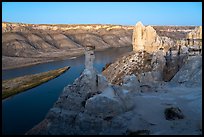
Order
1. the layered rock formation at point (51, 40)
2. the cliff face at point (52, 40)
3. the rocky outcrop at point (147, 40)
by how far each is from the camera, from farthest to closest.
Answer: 1. the layered rock formation at point (51, 40)
2. the cliff face at point (52, 40)
3. the rocky outcrop at point (147, 40)

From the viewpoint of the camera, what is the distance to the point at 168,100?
848 inches

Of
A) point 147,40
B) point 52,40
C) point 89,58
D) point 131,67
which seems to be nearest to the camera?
point 89,58

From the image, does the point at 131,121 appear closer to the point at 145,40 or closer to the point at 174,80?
the point at 174,80

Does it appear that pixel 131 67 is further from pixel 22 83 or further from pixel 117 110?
pixel 117 110

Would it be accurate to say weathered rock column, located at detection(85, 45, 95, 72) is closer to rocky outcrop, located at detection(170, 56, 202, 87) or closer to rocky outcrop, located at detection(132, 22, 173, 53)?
rocky outcrop, located at detection(170, 56, 202, 87)

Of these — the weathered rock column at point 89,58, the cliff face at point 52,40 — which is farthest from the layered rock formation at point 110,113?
the cliff face at point 52,40

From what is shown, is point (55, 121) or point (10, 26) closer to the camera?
point (55, 121)

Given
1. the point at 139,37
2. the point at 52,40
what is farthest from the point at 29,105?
the point at 52,40

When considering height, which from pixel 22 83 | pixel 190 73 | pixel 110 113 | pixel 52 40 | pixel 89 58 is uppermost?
pixel 89 58

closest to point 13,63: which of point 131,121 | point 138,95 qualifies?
point 138,95

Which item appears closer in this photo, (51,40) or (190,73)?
(190,73)

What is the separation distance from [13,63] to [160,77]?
35584mm

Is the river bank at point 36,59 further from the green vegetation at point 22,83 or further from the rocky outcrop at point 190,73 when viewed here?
the rocky outcrop at point 190,73

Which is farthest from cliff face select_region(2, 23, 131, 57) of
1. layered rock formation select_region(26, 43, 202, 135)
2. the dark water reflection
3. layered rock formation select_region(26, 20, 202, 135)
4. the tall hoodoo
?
layered rock formation select_region(26, 43, 202, 135)
